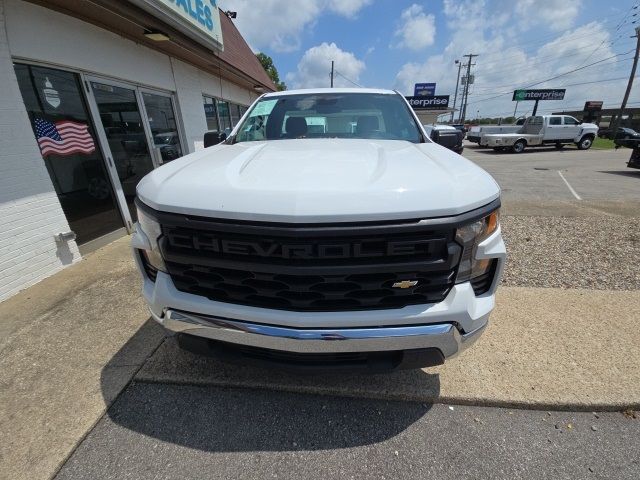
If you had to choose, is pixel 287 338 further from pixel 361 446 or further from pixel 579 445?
pixel 579 445

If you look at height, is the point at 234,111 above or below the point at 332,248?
above

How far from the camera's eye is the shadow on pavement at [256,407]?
181cm

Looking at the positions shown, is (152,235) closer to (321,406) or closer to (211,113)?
(321,406)

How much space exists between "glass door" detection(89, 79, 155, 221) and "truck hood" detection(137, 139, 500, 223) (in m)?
3.85

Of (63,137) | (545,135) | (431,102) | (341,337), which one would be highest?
(431,102)

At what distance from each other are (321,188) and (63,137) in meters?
4.36

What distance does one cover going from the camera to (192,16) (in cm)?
558

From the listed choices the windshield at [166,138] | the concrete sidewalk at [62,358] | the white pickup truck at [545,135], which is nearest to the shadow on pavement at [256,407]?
the concrete sidewalk at [62,358]

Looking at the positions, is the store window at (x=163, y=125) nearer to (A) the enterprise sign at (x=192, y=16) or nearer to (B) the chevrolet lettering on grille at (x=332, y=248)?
(A) the enterprise sign at (x=192, y=16)

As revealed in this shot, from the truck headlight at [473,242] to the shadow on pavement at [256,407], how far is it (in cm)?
75

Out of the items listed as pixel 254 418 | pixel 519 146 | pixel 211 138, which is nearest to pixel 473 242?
pixel 254 418

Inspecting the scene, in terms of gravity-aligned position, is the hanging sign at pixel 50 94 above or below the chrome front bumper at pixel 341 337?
above

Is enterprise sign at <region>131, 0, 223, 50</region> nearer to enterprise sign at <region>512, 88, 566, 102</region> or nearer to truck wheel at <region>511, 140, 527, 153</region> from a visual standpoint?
truck wheel at <region>511, 140, 527, 153</region>

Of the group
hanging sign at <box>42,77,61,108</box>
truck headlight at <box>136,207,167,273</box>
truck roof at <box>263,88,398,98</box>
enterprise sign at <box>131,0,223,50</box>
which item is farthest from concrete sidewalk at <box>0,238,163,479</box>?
enterprise sign at <box>131,0,223,50</box>
